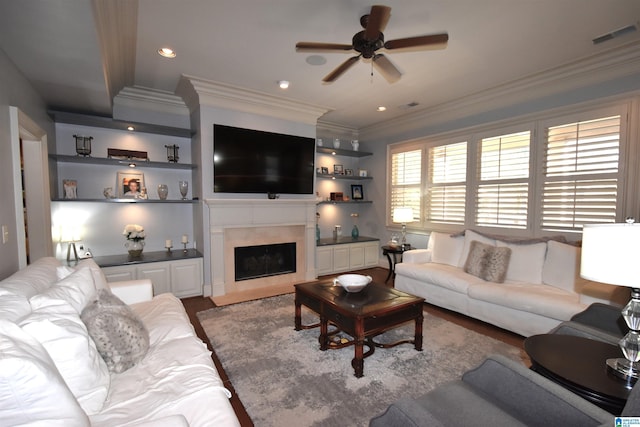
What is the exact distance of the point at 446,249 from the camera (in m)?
4.09

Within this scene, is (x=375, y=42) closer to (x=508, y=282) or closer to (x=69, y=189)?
(x=508, y=282)

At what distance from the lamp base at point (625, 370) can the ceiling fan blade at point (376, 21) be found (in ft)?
7.59

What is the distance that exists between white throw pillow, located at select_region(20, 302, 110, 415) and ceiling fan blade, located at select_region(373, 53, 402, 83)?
2.60m

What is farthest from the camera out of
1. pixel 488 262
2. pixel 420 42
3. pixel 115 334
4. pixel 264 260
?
pixel 264 260

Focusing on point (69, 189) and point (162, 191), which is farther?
point (162, 191)

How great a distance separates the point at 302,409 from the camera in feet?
6.04

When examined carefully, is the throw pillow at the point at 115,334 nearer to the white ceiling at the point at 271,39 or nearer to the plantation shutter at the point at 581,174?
the white ceiling at the point at 271,39

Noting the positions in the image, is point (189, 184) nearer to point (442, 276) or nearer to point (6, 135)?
point (6, 135)

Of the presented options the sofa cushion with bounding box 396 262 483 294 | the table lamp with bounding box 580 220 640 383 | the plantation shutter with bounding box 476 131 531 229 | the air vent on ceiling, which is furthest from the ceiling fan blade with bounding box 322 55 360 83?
the plantation shutter with bounding box 476 131 531 229

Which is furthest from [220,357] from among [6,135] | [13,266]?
[6,135]

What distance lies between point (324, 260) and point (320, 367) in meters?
2.85

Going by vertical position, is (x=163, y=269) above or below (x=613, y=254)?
below

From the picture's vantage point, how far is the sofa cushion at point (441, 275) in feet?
10.9

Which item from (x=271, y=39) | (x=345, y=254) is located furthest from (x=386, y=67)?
(x=345, y=254)
